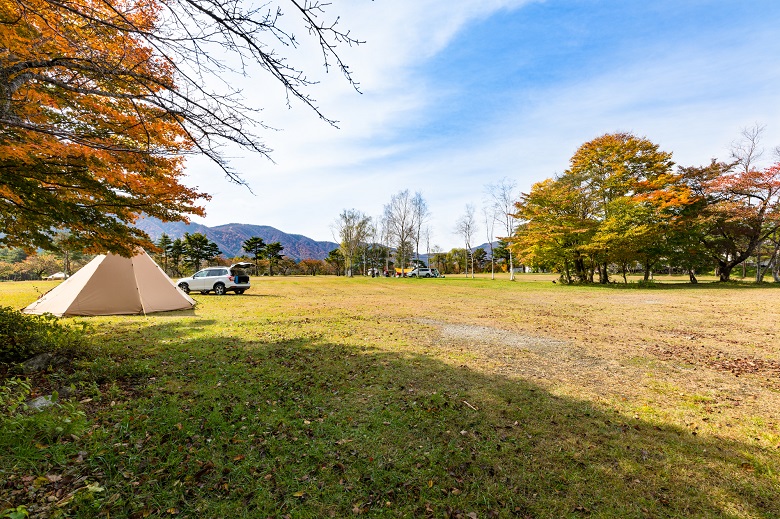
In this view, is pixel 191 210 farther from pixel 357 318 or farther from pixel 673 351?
pixel 673 351

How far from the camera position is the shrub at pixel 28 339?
16.5 feet

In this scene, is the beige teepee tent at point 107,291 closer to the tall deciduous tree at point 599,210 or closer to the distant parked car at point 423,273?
the tall deciduous tree at point 599,210

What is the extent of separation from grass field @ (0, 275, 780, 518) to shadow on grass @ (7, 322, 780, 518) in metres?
0.02

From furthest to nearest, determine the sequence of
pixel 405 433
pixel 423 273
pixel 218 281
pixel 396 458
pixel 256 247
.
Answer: pixel 256 247, pixel 423 273, pixel 218 281, pixel 405 433, pixel 396 458

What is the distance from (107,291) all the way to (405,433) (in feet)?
39.6

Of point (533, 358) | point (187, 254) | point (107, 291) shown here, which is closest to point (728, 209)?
point (533, 358)

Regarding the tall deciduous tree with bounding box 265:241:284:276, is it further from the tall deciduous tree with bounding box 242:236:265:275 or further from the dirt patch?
the dirt patch

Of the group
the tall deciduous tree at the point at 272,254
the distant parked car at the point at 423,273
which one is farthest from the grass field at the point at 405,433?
the tall deciduous tree at the point at 272,254

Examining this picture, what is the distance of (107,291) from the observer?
35.0 ft

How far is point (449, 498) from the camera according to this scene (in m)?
2.66

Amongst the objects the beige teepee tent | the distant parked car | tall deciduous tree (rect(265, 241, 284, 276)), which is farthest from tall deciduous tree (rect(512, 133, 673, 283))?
tall deciduous tree (rect(265, 241, 284, 276))

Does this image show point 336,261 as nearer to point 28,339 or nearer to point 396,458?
point 28,339

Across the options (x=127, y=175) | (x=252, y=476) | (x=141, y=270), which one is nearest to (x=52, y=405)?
(x=252, y=476)

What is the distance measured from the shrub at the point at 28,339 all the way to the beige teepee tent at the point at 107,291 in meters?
4.81
